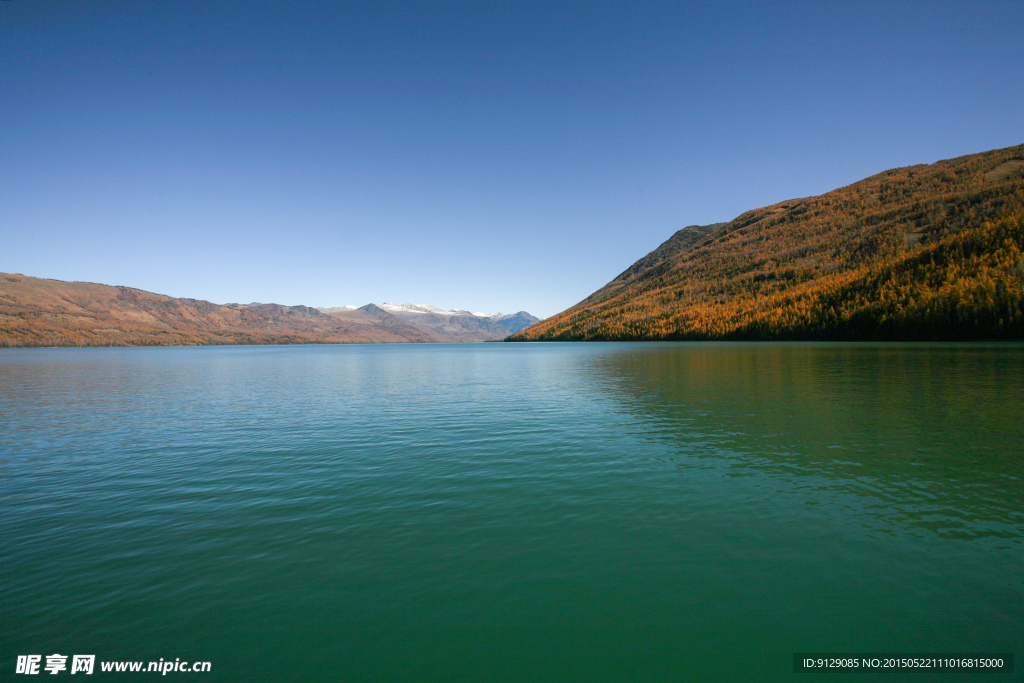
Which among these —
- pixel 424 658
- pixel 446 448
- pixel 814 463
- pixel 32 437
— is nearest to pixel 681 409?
pixel 814 463

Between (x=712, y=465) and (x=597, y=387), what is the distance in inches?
1323

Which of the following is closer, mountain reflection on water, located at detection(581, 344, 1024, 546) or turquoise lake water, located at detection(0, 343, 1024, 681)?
turquoise lake water, located at detection(0, 343, 1024, 681)

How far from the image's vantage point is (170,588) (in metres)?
11.9

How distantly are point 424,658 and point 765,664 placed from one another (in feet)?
21.4

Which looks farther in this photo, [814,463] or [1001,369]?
[1001,369]

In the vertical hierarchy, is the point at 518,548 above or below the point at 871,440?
below

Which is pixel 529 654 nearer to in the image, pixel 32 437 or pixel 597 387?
pixel 32 437

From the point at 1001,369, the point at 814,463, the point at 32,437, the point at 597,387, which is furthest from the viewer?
the point at 1001,369

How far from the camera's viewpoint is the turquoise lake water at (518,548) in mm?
9617

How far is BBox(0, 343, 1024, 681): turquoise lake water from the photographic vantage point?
31.6ft

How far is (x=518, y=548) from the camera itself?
14.0 meters

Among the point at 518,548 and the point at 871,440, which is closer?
the point at 518,548

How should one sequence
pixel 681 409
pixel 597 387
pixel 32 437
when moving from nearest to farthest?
pixel 32 437 < pixel 681 409 < pixel 597 387

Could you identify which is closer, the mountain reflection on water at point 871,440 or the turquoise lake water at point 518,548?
the turquoise lake water at point 518,548
